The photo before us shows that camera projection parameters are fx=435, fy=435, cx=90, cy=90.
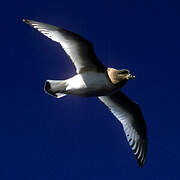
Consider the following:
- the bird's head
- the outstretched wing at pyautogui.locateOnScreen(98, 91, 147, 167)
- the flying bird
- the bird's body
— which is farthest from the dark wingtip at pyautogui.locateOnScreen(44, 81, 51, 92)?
the outstretched wing at pyautogui.locateOnScreen(98, 91, 147, 167)

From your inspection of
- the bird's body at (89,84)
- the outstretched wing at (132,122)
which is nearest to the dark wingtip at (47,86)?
the bird's body at (89,84)

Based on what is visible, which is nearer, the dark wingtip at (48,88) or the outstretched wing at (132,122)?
the dark wingtip at (48,88)

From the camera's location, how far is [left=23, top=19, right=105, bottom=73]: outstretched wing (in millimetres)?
15586

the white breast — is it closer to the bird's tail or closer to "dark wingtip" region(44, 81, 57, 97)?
the bird's tail

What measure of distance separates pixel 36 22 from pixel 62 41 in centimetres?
116

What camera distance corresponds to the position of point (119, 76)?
16016 mm

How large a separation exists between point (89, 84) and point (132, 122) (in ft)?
15.3

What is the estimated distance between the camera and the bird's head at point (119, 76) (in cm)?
1598

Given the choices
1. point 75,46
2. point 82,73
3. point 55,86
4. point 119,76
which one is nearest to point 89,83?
point 82,73

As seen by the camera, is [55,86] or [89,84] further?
[55,86]

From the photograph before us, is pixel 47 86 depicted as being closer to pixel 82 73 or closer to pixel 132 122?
pixel 82 73

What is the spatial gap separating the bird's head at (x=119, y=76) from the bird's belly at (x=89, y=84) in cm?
20

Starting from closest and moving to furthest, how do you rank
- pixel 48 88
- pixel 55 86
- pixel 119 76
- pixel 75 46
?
pixel 75 46 < pixel 119 76 < pixel 55 86 < pixel 48 88

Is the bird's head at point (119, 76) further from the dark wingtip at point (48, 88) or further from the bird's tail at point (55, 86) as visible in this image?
the dark wingtip at point (48, 88)
